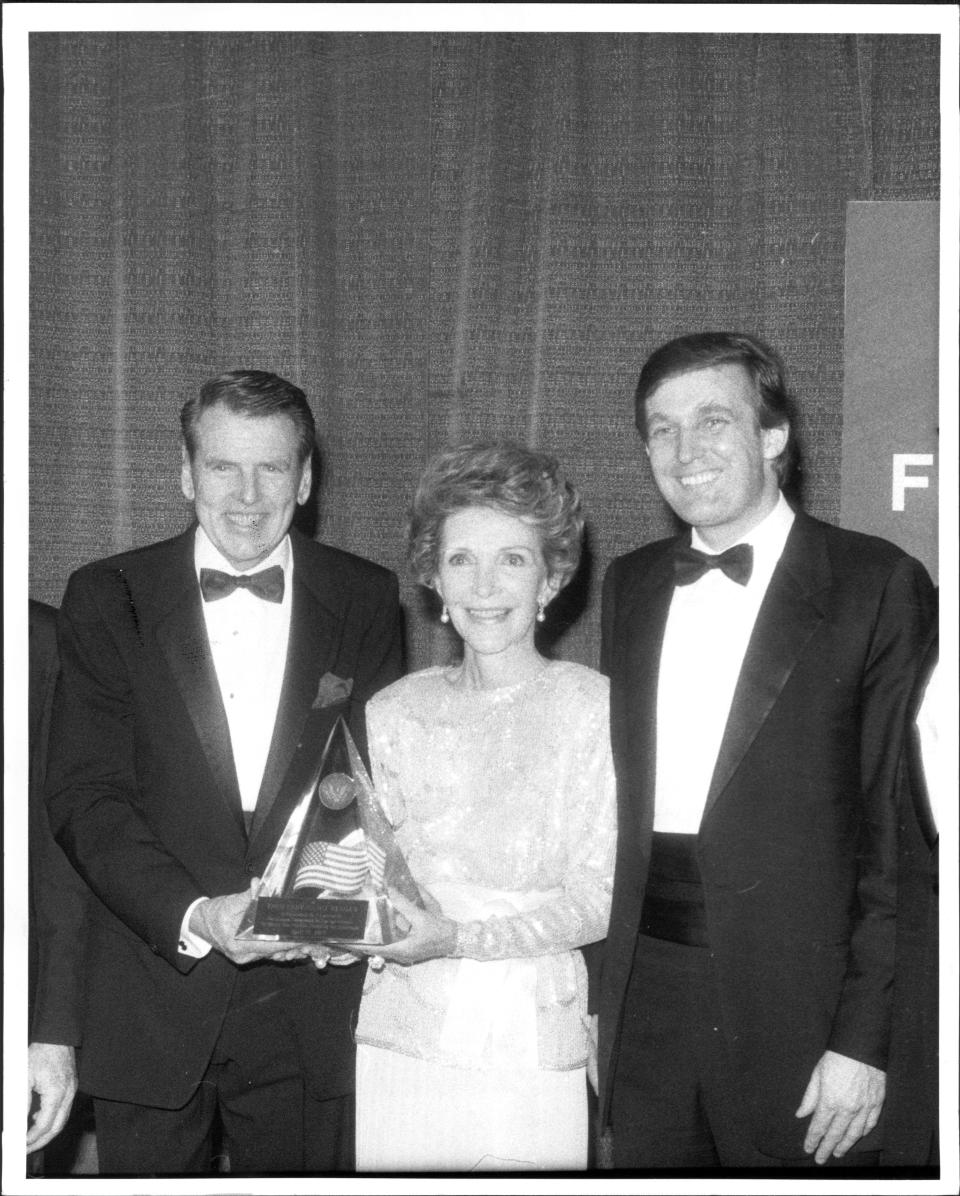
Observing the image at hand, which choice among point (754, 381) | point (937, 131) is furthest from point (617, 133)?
point (754, 381)

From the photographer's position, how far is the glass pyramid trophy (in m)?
2.06

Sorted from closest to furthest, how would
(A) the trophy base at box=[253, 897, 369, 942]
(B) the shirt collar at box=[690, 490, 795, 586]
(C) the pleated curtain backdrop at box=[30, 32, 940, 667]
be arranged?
(A) the trophy base at box=[253, 897, 369, 942] < (B) the shirt collar at box=[690, 490, 795, 586] < (C) the pleated curtain backdrop at box=[30, 32, 940, 667]

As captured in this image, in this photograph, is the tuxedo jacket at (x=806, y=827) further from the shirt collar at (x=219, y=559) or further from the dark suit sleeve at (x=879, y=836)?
the shirt collar at (x=219, y=559)

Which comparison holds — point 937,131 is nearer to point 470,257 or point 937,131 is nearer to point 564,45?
point 564,45

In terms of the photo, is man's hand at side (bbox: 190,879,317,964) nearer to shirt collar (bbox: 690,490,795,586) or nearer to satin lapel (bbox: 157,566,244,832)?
satin lapel (bbox: 157,566,244,832)

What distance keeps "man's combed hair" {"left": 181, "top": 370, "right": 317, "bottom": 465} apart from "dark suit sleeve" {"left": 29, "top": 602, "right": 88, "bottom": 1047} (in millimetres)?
457

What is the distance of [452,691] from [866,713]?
2.32ft

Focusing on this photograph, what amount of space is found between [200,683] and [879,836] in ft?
3.85

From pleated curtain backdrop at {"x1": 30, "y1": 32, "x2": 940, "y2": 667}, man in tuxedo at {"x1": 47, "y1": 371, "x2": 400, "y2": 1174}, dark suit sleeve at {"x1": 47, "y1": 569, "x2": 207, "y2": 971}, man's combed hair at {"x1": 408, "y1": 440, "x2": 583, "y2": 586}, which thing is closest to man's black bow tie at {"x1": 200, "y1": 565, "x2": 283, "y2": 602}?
man in tuxedo at {"x1": 47, "y1": 371, "x2": 400, "y2": 1174}

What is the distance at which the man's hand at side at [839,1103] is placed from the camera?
2121 mm

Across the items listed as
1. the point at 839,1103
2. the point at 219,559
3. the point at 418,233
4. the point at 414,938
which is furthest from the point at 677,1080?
the point at 418,233

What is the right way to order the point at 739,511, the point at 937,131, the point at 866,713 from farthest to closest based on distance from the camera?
the point at 937,131 → the point at 739,511 → the point at 866,713

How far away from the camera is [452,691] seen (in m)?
2.37

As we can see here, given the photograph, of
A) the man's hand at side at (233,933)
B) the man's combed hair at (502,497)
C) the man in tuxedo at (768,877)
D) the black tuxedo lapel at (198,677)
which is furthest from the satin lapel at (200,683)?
the man in tuxedo at (768,877)
